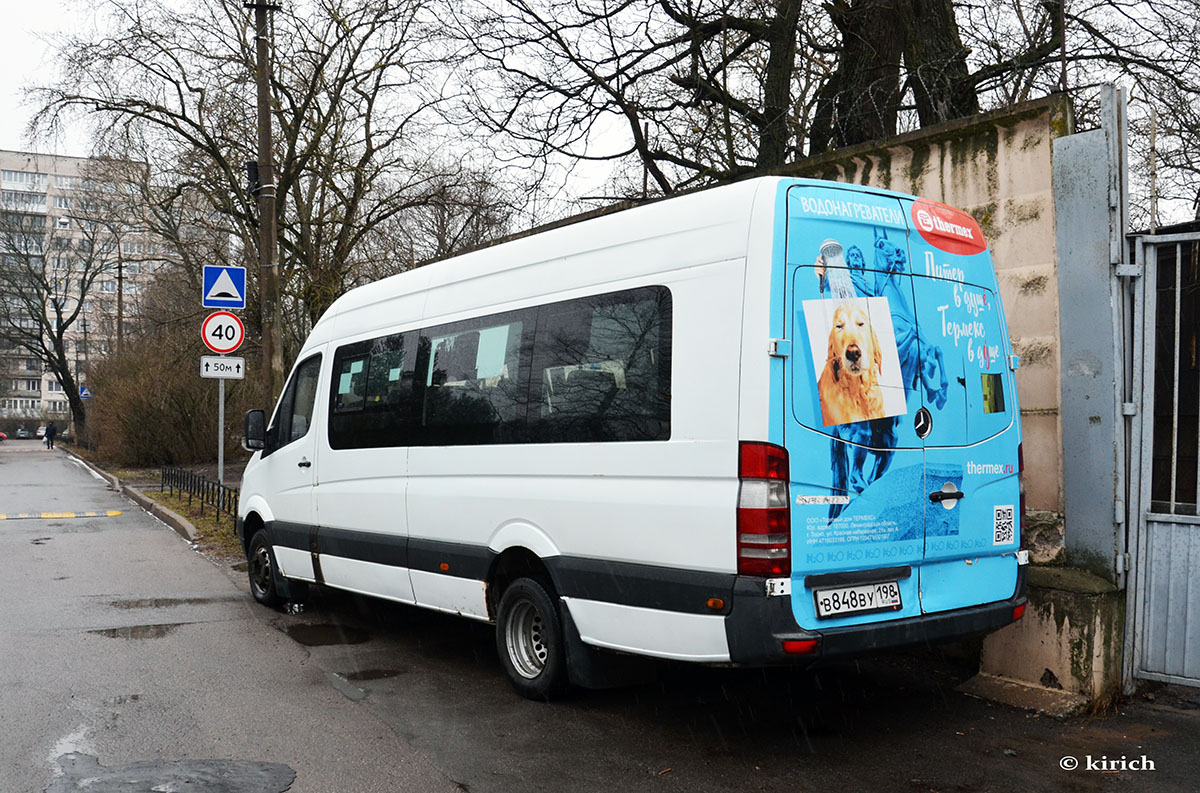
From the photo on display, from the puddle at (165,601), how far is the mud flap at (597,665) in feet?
15.8

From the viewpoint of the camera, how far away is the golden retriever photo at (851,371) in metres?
4.54

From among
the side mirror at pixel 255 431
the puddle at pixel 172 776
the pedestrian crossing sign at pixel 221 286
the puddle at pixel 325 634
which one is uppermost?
the pedestrian crossing sign at pixel 221 286

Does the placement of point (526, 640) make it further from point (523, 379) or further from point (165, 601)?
point (165, 601)

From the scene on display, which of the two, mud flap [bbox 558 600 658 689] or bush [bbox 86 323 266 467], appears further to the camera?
bush [bbox 86 323 266 467]

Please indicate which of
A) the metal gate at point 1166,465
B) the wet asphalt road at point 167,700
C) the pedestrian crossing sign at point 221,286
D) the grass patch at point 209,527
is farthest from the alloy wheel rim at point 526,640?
the pedestrian crossing sign at point 221,286

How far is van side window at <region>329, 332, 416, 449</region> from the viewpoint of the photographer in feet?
22.6

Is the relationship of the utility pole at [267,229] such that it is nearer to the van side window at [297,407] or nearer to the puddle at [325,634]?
the van side window at [297,407]

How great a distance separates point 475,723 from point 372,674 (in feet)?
4.32

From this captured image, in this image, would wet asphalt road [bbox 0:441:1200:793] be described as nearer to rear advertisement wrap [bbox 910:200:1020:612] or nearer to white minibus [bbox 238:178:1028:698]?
white minibus [bbox 238:178:1028:698]

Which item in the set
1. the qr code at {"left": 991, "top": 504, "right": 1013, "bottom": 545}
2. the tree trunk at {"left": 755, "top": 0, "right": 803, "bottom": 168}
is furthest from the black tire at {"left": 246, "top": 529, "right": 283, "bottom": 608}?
the tree trunk at {"left": 755, "top": 0, "right": 803, "bottom": 168}

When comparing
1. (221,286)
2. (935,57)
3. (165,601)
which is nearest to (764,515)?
(165,601)

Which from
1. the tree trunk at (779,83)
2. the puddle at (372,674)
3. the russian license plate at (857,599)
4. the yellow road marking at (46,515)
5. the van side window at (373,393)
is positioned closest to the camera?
the russian license plate at (857,599)

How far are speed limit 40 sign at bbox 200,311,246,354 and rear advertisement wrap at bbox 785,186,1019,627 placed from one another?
405 inches

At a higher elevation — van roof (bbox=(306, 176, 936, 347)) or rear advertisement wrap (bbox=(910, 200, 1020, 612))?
van roof (bbox=(306, 176, 936, 347))
